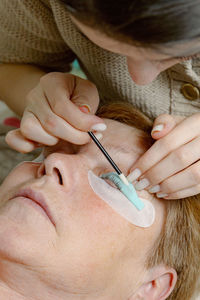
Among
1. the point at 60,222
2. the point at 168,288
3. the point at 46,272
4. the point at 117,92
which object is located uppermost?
the point at 117,92

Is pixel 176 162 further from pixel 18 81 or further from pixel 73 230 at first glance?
pixel 18 81

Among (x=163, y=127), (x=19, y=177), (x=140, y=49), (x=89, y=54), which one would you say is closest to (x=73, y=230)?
(x=19, y=177)

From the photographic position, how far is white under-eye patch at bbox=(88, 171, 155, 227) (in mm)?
960

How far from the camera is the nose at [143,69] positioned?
73 cm

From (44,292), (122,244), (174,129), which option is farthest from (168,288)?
(174,129)

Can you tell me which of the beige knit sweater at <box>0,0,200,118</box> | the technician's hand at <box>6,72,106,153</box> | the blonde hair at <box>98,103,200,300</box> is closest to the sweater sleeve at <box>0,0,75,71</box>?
the beige knit sweater at <box>0,0,200,118</box>

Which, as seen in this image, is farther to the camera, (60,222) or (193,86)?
(193,86)

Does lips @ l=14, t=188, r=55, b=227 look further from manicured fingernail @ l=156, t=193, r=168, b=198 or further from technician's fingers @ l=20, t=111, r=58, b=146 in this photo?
manicured fingernail @ l=156, t=193, r=168, b=198

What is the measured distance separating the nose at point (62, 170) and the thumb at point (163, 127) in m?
0.24

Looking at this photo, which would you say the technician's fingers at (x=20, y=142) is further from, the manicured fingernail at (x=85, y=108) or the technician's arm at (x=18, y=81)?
the technician's arm at (x=18, y=81)

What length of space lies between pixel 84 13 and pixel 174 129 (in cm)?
52

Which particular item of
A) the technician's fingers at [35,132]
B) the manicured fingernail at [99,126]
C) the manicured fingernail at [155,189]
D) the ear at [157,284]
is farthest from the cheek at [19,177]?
the ear at [157,284]

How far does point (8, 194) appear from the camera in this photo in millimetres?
1014

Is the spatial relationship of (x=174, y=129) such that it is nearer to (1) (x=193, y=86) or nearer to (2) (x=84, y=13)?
(1) (x=193, y=86)
